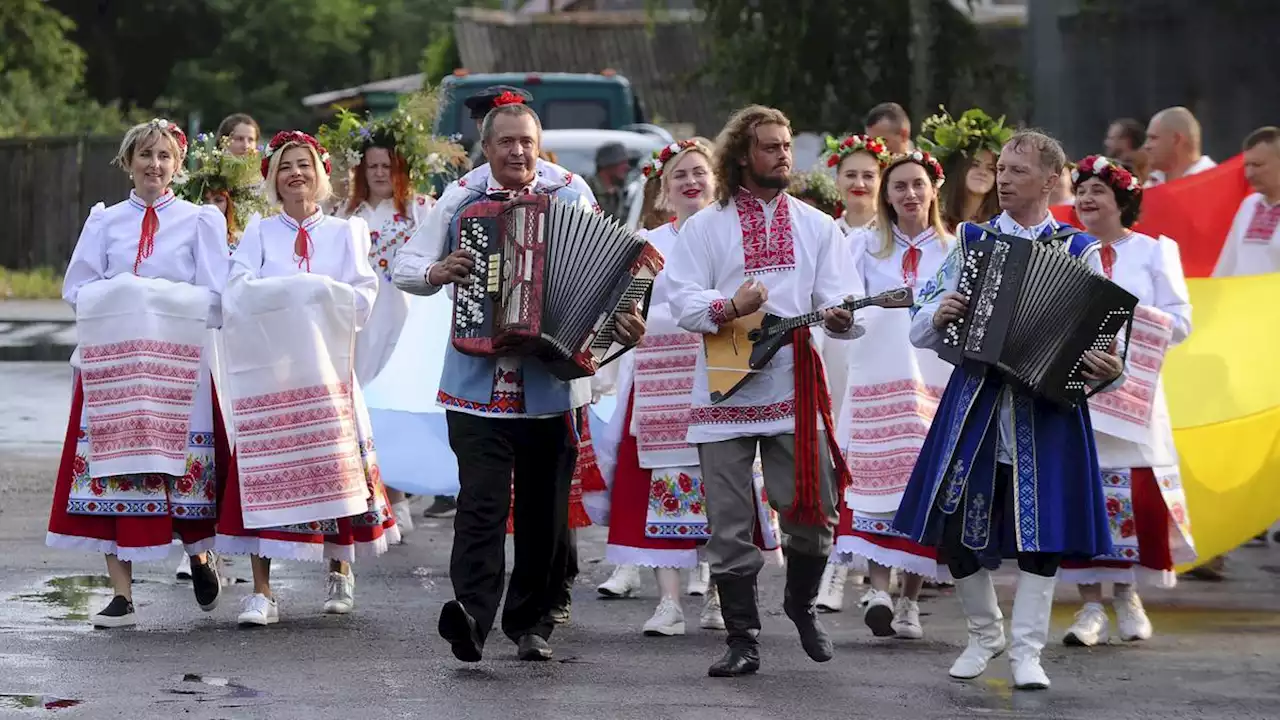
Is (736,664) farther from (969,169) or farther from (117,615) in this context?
(969,169)

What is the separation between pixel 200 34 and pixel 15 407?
118 feet

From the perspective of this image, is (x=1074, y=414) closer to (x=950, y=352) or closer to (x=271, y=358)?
(x=950, y=352)

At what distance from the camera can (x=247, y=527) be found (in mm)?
8852

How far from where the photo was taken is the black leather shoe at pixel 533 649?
8117mm

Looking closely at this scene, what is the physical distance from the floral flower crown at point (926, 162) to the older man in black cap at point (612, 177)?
883 cm

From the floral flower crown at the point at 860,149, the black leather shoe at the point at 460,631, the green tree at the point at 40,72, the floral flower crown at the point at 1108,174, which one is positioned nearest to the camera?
the black leather shoe at the point at 460,631

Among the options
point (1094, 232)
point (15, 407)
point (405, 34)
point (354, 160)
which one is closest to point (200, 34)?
point (405, 34)

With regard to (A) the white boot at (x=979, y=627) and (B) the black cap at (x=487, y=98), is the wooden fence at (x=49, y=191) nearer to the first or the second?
(B) the black cap at (x=487, y=98)

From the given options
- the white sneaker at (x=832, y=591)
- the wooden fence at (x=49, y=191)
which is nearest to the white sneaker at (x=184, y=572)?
the white sneaker at (x=832, y=591)

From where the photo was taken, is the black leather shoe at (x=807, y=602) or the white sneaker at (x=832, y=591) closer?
the black leather shoe at (x=807, y=602)

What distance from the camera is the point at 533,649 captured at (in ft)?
26.6

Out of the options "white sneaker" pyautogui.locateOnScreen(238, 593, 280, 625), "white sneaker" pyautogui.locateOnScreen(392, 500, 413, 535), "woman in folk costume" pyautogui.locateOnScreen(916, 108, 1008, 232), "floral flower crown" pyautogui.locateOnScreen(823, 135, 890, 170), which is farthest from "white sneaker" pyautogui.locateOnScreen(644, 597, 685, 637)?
"white sneaker" pyautogui.locateOnScreen(392, 500, 413, 535)

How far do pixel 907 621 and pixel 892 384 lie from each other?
3.03 ft

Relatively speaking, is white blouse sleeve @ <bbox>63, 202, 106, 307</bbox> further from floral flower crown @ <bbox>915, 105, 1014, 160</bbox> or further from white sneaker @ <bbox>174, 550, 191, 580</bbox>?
floral flower crown @ <bbox>915, 105, 1014, 160</bbox>
